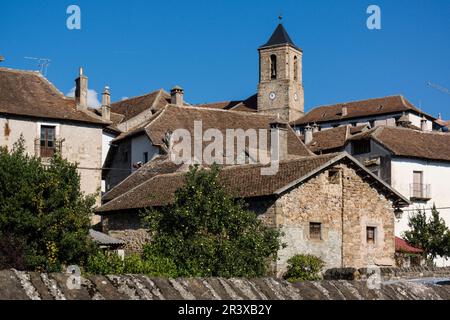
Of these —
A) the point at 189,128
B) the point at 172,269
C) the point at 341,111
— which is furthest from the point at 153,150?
the point at 341,111

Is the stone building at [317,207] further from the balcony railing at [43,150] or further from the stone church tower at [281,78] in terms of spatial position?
the stone church tower at [281,78]

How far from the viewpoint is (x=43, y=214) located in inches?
1025

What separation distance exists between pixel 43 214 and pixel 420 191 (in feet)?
86.2

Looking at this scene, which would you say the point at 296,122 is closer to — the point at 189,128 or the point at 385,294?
the point at 189,128

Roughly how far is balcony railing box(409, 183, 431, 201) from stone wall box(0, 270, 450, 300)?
37.4 meters

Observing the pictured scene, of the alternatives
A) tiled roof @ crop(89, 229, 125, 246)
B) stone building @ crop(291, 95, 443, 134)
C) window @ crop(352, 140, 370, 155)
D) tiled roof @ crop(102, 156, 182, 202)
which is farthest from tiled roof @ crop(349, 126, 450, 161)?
stone building @ crop(291, 95, 443, 134)

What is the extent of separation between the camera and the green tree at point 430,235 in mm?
42031

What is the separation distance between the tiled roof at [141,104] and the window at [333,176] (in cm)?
2845

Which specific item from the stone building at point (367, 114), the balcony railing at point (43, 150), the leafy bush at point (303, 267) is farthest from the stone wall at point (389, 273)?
the stone building at point (367, 114)

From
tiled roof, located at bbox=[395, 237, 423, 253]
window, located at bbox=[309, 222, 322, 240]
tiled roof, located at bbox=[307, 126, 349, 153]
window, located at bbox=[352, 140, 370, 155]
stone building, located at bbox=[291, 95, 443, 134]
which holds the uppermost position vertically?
stone building, located at bbox=[291, 95, 443, 134]

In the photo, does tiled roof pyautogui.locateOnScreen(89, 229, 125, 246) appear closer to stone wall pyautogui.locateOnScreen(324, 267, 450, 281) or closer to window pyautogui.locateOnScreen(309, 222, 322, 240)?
window pyautogui.locateOnScreen(309, 222, 322, 240)

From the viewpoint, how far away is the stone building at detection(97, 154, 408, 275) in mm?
27797
